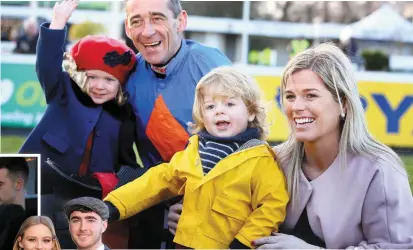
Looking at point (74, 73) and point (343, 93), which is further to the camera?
point (74, 73)

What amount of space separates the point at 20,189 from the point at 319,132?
926mm

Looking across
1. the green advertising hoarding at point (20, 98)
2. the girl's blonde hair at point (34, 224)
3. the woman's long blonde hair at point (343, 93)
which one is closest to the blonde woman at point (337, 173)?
the woman's long blonde hair at point (343, 93)

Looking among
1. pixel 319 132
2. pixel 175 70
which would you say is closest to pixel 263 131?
pixel 319 132

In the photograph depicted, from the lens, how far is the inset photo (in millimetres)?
2479

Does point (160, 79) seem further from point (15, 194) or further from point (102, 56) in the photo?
point (15, 194)

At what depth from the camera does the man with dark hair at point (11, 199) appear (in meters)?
2.48

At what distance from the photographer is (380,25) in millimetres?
3309

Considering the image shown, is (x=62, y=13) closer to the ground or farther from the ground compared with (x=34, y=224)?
farther from the ground

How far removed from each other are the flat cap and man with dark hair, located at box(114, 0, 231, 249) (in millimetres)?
220

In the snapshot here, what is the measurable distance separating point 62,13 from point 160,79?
37 centimetres

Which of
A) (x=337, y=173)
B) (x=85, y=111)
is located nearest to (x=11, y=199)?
(x=85, y=111)

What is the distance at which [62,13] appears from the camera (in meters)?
2.52

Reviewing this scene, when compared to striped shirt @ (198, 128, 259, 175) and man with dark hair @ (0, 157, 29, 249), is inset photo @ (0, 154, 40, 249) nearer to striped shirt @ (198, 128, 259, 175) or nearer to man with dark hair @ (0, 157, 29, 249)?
man with dark hair @ (0, 157, 29, 249)

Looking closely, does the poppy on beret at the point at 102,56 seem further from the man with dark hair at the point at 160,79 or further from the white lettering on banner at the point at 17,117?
the white lettering on banner at the point at 17,117
